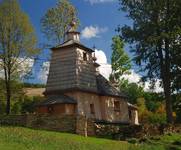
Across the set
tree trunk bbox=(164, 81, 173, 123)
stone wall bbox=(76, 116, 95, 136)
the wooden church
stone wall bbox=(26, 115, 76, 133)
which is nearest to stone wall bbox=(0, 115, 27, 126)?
stone wall bbox=(26, 115, 76, 133)

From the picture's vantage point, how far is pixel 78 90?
1561 inches

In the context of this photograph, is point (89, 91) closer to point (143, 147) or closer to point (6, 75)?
point (6, 75)

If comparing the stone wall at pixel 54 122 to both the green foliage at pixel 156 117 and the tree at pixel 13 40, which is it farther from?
the green foliage at pixel 156 117

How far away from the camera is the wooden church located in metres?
39.3

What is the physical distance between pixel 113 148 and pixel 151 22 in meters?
18.7

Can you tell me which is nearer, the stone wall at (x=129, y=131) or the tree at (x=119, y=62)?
the stone wall at (x=129, y=131)

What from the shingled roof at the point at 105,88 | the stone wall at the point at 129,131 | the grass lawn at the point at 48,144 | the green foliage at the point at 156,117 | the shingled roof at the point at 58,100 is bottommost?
the grass lawn at the point at 48,144

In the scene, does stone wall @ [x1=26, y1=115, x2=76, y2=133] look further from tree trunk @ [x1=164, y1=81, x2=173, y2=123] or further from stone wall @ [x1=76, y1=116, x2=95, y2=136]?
tree trunk @ [x1=164, y1=81, x2=173, y2=123]

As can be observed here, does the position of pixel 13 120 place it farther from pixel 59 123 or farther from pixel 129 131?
pixel 129 131

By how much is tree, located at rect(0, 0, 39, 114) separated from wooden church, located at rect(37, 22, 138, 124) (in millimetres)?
3436

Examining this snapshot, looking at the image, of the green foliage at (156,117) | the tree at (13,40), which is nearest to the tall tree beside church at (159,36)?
the tree at (13,40)

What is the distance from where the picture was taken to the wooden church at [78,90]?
129 feet

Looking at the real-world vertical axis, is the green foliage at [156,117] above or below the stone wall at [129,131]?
above

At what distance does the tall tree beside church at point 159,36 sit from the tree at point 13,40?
9.37 m
